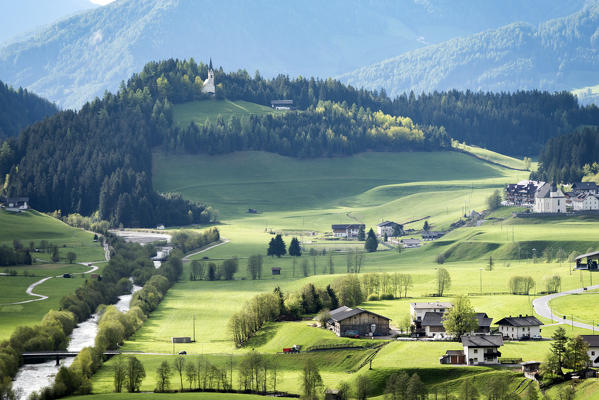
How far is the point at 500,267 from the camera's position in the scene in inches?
5571

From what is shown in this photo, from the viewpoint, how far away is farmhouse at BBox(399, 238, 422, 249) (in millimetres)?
175275

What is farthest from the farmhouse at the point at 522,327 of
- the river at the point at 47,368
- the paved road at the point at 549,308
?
the river at the point at 47,368

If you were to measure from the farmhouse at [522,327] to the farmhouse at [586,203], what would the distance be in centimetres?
8794

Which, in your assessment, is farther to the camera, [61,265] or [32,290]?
[61,265]

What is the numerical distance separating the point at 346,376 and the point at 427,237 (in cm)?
9652

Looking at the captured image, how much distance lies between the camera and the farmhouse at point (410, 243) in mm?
175275

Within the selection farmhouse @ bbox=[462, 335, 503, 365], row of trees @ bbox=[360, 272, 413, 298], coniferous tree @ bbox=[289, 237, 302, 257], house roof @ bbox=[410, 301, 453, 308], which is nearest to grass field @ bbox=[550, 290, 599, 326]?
house roof @ bbox=[410, 301, 453, 308]

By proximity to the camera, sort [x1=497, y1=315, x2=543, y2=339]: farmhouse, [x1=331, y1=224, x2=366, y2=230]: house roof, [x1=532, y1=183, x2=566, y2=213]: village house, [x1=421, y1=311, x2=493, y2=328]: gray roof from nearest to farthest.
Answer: [x1=497, y1=315, x2=543, y2=339]: farmhouse → [x1=421, y1=311, x2=493, y2=328]: gray roof → [x1=532, y1=183, x2=566, y2=213]: village house → [x1=331, y1=224, x2=366, y2=230]: house roof

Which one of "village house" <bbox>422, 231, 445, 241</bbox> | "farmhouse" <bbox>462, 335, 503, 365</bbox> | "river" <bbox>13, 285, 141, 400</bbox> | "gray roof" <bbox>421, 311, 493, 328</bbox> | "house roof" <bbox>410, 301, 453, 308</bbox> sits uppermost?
"village house" <bbox>422, 231, 445, 241</bbox>

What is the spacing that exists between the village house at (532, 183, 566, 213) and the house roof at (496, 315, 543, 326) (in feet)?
285

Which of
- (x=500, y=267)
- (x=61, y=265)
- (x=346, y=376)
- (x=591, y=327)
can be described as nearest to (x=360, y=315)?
(x=346, y=376)

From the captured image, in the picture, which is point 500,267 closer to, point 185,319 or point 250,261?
point 250,261

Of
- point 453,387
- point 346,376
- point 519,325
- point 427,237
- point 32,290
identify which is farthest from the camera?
point 427,237

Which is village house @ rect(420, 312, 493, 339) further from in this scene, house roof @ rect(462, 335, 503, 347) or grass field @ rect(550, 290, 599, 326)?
grass field @ rect(550, 290, 599, 326)
